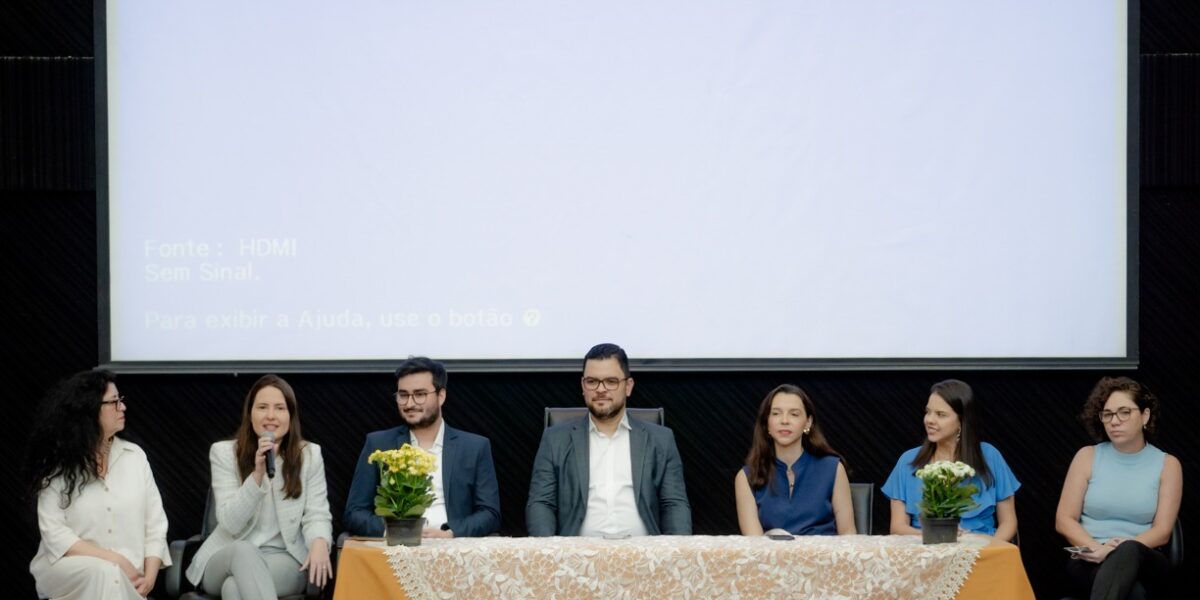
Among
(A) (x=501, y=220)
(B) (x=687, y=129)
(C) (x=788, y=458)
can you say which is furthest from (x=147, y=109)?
(C) (x=788, y=458)

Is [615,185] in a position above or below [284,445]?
above

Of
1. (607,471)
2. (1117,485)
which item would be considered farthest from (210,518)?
(1117,485)

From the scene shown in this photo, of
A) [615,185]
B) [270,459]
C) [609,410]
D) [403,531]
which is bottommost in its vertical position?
[403,531]

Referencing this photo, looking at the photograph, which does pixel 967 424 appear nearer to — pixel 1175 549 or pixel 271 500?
pixel 1175 549

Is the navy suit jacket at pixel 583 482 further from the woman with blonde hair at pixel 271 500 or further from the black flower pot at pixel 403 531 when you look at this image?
the black flower pot at pixel 403 531

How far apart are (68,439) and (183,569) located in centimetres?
57

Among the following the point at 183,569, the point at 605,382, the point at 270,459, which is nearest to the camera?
the point at 270,459

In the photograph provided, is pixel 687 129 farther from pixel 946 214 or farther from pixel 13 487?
pixel 13 487

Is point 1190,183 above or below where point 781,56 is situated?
below

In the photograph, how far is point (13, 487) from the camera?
5.41m

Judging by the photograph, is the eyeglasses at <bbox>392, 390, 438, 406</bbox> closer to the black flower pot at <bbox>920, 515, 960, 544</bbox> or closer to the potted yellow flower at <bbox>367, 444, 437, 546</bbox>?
the potted yellow flower at <bbox>367, 444, 437, 546</bbox>

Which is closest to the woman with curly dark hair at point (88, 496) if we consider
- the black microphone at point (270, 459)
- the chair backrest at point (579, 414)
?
the black microphone at point (270, 459)

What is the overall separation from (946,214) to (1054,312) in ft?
1.90

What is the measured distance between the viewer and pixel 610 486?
15.3 ft
